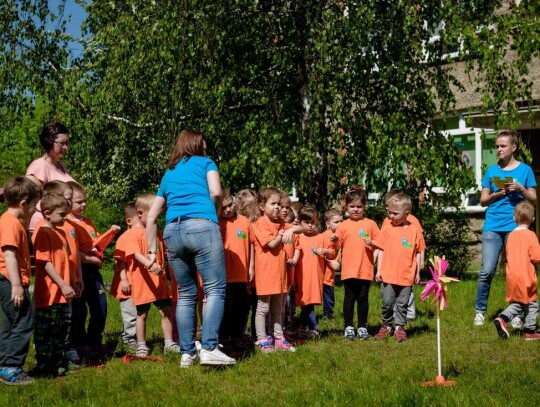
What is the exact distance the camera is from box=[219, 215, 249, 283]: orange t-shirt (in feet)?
28.4

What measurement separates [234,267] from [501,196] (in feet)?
10.6

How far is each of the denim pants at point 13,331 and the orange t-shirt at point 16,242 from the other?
122 mm

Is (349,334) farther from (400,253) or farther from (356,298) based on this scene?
(400,253)

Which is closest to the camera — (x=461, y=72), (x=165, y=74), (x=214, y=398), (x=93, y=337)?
(x=214, y=398)

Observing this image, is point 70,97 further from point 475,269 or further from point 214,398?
point 214,398

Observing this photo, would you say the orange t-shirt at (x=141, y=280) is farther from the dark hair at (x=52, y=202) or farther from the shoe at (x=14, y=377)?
the shoe at (x=14, y=377)

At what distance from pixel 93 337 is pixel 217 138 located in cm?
749

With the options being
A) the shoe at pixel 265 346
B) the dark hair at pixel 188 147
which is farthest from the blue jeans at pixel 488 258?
the dark hair at pixel 188 147

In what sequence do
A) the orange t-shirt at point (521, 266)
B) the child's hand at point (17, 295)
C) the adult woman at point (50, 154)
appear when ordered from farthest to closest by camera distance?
the orange t-shirt at point (521, 266), the adult woman at point (50, 154), the child's hand at point (17, 295)

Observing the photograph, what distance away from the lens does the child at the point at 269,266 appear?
28.6ft

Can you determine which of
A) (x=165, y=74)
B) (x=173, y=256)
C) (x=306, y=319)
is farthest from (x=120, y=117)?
(x=173, y=256)

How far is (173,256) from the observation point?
7.64 metres

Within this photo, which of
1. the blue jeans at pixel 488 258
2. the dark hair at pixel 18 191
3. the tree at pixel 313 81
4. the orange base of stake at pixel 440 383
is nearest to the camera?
the orange base of stake at pixel 440 383

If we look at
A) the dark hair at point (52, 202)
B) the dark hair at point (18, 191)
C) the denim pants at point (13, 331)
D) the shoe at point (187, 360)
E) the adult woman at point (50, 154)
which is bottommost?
the shoe at point (187, 360)
